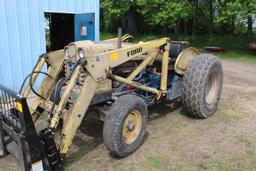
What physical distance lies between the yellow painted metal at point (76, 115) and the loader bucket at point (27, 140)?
0.55 feet

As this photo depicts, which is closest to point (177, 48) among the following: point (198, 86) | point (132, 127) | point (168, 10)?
point (198, 86)

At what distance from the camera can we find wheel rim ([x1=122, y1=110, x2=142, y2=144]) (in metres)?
4.27

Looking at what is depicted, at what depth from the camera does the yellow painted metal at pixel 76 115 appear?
3.74m

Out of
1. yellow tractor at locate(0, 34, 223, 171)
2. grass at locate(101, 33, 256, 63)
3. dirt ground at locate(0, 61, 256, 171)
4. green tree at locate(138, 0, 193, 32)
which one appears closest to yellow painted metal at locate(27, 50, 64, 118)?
yellow tractor at locate(0, 34, 223, 171)

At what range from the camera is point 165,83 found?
527 centimetres

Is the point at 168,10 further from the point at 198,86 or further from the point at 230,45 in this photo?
the point at 198,86

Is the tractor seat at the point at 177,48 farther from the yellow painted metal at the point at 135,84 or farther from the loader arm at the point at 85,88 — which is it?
the loader arm at the point at 85,88

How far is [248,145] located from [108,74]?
7.96 feet

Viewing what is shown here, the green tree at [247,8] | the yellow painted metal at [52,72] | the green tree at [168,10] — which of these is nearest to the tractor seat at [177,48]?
the yellow painted metal at [52,72]

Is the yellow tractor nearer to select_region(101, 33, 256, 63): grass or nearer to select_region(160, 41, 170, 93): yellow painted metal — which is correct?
select_region(160, 41, 170, 93): yellow painted metal

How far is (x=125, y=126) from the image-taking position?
4.23 m

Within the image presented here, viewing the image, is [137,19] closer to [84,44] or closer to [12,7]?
[12,7]

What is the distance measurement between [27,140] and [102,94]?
146cm

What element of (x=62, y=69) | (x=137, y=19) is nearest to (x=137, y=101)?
(x=62, y=69)
